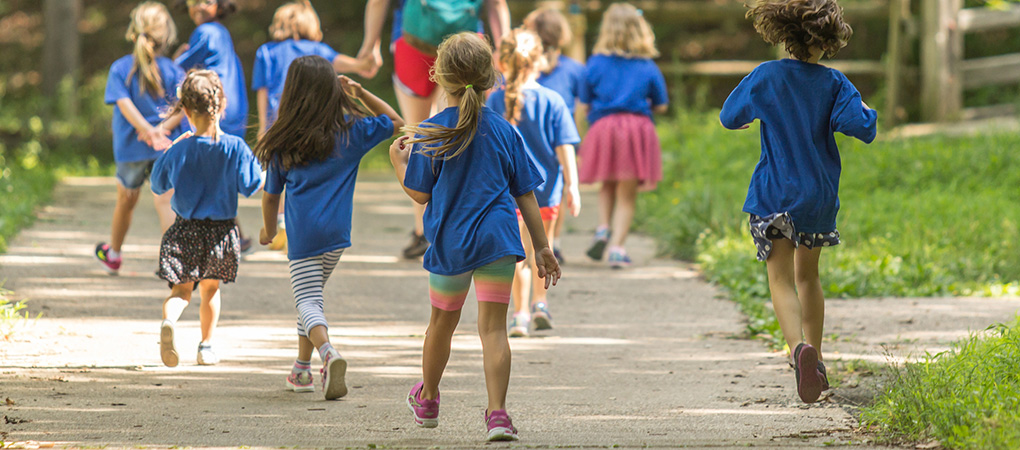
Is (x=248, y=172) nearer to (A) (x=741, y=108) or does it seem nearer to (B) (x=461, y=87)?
(B) (x=461, y=87)

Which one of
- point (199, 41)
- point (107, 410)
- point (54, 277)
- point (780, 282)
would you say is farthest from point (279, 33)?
point (780, 282)

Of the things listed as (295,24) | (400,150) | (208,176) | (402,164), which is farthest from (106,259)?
(400,150)

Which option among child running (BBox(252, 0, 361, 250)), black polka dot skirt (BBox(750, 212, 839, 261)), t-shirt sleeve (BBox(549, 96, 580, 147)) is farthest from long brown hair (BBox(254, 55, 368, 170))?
child running (BBox(252, 0, 361, 250))

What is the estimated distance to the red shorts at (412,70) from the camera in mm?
7371

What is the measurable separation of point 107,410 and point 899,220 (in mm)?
6017

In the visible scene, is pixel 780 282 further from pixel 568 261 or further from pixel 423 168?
pixel 568 261

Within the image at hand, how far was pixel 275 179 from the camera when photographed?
4543 millimetres

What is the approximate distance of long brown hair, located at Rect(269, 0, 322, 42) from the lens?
7.54 meters

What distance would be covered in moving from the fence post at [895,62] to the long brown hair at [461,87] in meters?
9.47

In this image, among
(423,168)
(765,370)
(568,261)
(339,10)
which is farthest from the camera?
(339,10)

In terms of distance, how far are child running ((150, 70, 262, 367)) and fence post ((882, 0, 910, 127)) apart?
9177 millimetres

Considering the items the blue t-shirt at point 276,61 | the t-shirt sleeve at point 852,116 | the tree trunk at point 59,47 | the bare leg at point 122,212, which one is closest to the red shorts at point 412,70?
the blue t-shirt at point 276,61

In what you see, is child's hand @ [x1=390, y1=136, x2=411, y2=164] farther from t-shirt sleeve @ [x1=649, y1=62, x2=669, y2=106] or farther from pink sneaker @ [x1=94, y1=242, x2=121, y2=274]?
t-shirt sleeve @ [x1=649, y1=62, x2=669, y2=106]

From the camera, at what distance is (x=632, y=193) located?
8.10 m
